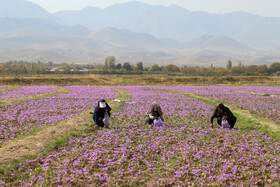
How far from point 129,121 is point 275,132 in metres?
8.72

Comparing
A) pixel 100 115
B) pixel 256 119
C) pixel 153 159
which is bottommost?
pixel 153 159

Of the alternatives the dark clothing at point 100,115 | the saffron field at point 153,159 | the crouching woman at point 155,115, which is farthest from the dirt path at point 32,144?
the crouching woman at point 155,115

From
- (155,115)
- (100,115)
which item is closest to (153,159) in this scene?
(155,115)

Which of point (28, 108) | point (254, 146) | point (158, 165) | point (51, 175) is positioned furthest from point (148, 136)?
point (28, 108)

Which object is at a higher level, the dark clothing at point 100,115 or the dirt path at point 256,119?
the dark clothing at point 100,115

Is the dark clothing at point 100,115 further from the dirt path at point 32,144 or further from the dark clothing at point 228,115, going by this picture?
the dark clothing at point 228,115

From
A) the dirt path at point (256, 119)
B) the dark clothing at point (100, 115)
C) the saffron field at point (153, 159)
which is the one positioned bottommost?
the saffron field at point (153, 159)

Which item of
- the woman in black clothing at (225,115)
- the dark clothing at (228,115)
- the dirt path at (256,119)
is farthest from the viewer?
the dark clothing at (228,115)

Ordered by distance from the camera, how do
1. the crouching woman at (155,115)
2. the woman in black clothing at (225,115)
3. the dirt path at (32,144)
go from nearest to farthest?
1. the dirt path at (32,144)
2. the woman in black clothing at (225,115)
3. the crouching woman at (155,115)

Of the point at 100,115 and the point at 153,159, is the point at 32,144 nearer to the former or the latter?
the point at 100,115

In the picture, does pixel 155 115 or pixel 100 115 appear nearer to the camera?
pixel 100 115

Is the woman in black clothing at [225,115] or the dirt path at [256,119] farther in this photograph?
the woman in black clothing at [225,115]

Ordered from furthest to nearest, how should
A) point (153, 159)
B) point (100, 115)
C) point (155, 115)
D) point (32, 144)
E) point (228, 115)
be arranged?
point (155, 115) → point (100, 115) → point (228, 115) → point (32, 144) → point (153, 159)

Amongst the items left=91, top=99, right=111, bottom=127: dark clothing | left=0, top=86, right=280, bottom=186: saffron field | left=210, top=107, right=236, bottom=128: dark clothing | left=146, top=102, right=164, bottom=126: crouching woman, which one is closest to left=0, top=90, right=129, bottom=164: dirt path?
left=0, top=86, right=280, bottom=186: saffron field
